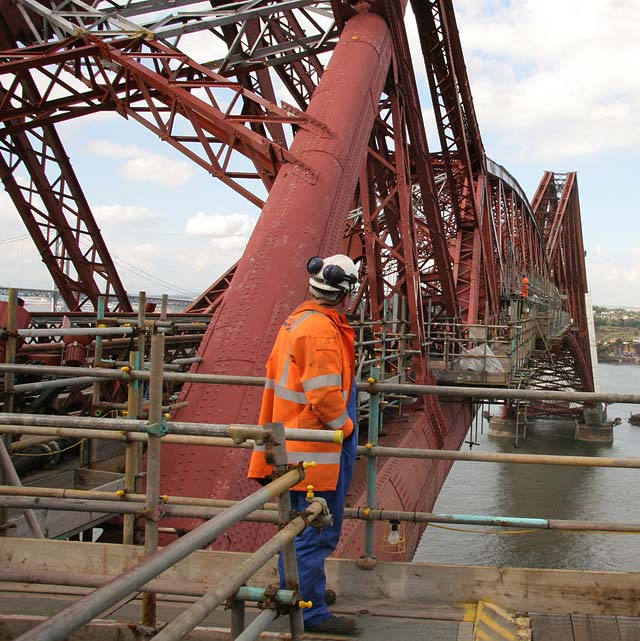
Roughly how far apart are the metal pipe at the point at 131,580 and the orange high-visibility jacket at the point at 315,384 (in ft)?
2.61

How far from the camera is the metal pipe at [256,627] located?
2.22 meters

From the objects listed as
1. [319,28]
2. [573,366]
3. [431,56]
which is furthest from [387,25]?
[573,366]

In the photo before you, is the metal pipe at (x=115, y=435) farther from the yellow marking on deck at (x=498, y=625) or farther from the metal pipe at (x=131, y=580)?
the yellow marking on deck at (x=498, y=625)

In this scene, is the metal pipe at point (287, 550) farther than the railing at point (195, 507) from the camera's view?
Yes

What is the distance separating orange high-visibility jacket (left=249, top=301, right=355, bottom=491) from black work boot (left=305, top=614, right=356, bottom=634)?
2.03 ft

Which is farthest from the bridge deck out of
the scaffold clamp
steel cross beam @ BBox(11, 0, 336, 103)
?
steel cross beam @ BBox(11, 0, 336, 103)

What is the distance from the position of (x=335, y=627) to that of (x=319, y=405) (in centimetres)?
103

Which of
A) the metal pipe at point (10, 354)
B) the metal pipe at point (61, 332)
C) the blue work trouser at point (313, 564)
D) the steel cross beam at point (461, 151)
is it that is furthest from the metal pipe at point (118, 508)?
the steel cross beam at point (461, 151)

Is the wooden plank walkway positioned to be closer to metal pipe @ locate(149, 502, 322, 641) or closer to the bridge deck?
the bridge deck

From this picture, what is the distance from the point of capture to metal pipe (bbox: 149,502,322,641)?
1687 mm

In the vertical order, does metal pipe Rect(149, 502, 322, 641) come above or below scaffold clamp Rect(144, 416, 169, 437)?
below

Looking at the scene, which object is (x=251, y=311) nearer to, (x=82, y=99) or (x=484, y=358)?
(x=82, y=99)

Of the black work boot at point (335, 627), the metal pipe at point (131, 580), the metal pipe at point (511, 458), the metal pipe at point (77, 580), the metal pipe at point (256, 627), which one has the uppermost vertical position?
the metal pipe at point (511, 458)

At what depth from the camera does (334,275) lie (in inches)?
130
